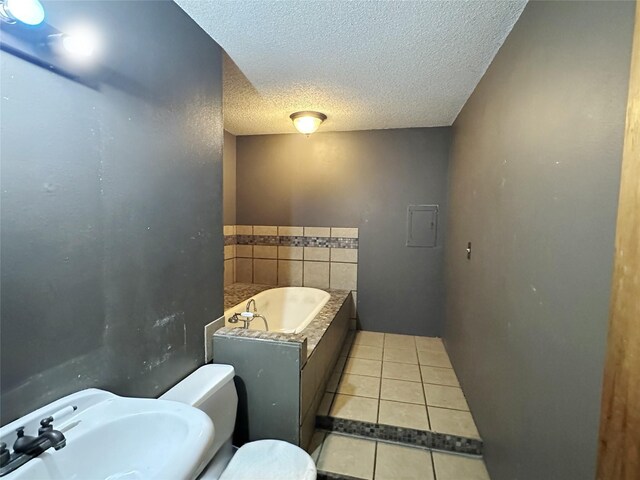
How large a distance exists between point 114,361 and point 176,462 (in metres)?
0.52

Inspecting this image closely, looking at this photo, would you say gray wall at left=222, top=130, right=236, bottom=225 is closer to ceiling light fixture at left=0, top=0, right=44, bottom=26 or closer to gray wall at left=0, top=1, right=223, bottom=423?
gray wall at left=0, top=1, right=223, bottom=423

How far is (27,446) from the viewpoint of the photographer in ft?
2.25

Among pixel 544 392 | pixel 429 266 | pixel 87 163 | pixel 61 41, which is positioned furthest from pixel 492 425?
pixel 61 41

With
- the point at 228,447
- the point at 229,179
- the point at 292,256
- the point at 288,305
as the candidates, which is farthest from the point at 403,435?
the point at 229,179

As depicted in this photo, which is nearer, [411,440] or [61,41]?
[61,41]

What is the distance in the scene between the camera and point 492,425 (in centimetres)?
149

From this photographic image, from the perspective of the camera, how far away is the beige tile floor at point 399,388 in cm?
183

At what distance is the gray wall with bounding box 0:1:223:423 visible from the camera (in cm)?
77

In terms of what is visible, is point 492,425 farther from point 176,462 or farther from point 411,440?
point 176,462

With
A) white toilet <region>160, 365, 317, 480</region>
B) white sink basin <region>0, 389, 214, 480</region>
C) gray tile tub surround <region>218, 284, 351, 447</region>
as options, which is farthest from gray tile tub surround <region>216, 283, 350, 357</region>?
white sink basin <region>0, 389, 214, 480</region>

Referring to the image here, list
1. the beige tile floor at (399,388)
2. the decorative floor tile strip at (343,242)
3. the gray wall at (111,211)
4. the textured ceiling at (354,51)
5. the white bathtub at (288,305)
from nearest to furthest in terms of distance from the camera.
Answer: the gray wall at (111,211), the textured ceiling at (354,51), the beige tile floor at (399,388), the white bathtub at (288,305), the decorative floor tile strip at (343,242)

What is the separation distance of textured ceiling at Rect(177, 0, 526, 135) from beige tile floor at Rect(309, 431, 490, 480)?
224 cm

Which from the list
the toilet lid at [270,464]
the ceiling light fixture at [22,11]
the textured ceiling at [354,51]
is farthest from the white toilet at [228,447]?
the textured ceiling at [354,51]

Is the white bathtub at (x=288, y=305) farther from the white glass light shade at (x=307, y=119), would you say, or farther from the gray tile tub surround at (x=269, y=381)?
the white glass light shade at (x=307, y=119)
